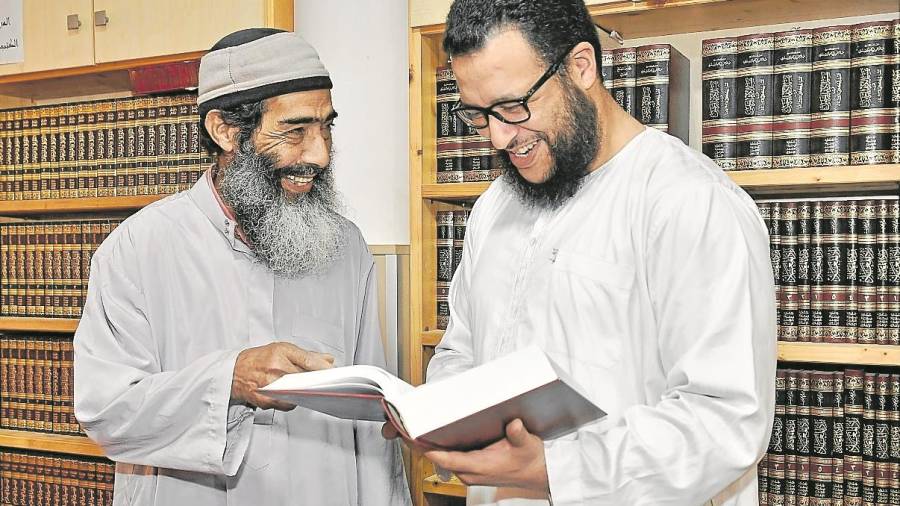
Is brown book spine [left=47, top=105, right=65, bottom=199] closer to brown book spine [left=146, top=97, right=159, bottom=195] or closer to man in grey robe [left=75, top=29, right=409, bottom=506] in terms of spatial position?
brown book spine [left=146, top=97, right=159, bottom=195]

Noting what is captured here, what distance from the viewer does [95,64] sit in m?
2.65

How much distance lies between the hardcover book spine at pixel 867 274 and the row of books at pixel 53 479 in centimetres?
205

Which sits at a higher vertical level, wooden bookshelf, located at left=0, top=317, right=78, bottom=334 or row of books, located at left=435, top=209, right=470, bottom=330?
row of books, located at left=435, top=209, right=470, bottom=330

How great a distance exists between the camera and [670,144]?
4.54ft

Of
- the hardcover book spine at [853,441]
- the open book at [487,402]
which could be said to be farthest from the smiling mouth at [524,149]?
the hardcover book spine at [853,441]

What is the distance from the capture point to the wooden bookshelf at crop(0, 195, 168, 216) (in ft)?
8.66

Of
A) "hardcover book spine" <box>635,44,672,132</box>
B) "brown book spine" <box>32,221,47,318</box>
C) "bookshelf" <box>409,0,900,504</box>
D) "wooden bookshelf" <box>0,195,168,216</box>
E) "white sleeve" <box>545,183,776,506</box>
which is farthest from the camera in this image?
"brown book spine" <box>32,221,47,318</box>

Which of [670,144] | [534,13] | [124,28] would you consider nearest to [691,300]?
[670,144]

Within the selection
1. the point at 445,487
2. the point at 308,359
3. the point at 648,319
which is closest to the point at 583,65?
the point at 648,319

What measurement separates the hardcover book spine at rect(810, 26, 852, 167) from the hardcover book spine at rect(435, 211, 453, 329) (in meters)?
0.86

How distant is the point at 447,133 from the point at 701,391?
127cm

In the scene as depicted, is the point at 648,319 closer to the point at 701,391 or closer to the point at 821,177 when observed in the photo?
the point at 701,391

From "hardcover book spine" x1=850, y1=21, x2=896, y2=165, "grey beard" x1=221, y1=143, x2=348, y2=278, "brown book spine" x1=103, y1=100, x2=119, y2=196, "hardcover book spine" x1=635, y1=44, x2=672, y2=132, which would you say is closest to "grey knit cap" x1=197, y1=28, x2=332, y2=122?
"grey beard" x1=221, y1=143, x2=348, y2=278

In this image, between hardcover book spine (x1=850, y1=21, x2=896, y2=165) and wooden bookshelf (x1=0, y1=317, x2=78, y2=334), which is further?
wooden bookshelf (x1=0, y1=317, x2=78, y2=334)
